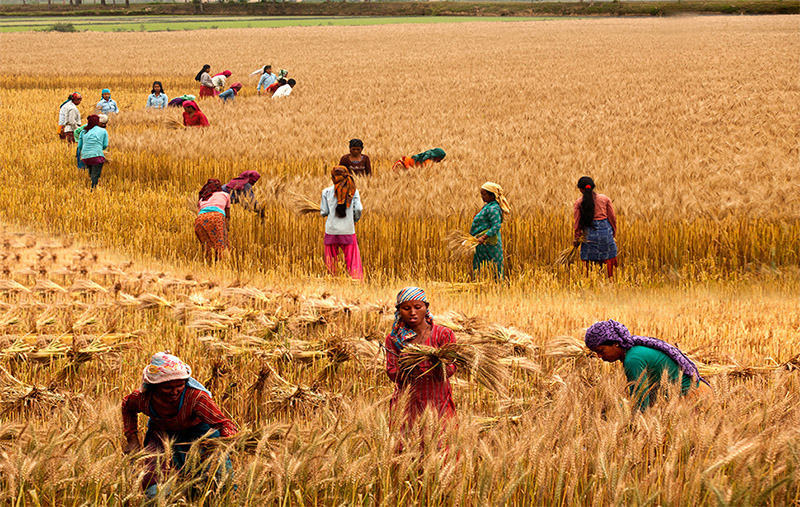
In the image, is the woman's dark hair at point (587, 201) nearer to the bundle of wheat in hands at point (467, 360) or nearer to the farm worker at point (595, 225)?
the farm worker at point (595, 225)

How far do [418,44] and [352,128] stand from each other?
44.5 m

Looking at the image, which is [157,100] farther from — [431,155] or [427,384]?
[427,384]

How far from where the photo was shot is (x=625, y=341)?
4605 millimetres

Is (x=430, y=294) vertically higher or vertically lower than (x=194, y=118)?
lower

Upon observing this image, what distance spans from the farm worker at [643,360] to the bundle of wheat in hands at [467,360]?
2.25 feet

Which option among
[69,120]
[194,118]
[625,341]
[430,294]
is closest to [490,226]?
[430,294]

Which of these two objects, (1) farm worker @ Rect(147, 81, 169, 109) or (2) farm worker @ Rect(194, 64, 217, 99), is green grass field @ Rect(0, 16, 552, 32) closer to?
(2) farm worker @ Rect(194, 64, 217, 99)

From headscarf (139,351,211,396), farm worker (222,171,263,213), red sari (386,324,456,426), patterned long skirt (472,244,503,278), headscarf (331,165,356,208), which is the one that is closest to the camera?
headscarf (139,351,211,396)

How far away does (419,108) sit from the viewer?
2527 centimetres

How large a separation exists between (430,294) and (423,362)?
4.90 metres

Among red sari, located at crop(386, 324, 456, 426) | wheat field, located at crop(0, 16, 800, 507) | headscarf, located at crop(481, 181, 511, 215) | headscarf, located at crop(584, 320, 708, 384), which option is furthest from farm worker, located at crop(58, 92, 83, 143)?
headscarf, located at crop(584, 320, 708, 384)

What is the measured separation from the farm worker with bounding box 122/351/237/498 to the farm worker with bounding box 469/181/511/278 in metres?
5.60

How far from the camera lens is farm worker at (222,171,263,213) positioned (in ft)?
39.4

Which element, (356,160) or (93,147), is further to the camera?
(93,147)
